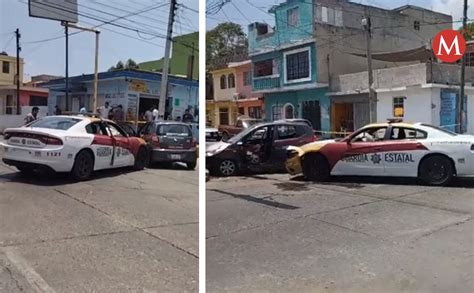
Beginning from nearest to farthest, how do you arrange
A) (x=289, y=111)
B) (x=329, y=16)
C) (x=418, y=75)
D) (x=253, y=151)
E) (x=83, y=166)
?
(x=418, y=75), (x=329, y=16), (x=289, y=111), (x=253, y=151), (x=83, y=166)

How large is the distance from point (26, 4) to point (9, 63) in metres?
0.23

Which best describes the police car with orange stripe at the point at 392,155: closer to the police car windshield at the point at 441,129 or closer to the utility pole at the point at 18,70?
the police car windshield at the point at 441,129

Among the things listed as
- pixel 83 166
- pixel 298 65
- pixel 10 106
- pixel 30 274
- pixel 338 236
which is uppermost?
pixel 298 65

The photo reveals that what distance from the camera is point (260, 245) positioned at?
1.43 meters

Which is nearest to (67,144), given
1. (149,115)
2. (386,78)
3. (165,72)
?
(149,115)

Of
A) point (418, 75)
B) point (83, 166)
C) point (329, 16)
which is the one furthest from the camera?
point (83, 166)

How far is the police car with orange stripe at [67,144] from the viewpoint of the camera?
5.15 feet

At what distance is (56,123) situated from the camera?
1.58 metres

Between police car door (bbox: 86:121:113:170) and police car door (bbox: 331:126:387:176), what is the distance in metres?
0.82

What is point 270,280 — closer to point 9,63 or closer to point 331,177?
point 331,177

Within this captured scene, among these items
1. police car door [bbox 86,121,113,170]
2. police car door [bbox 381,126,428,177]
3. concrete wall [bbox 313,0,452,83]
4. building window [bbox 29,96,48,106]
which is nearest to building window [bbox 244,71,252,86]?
concrete wall [bbox 313,0,452,83]

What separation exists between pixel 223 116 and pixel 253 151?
0.51 ft

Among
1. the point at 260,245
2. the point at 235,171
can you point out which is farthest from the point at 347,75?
the point at 260,245

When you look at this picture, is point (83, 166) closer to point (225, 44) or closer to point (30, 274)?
point (30, 274)
